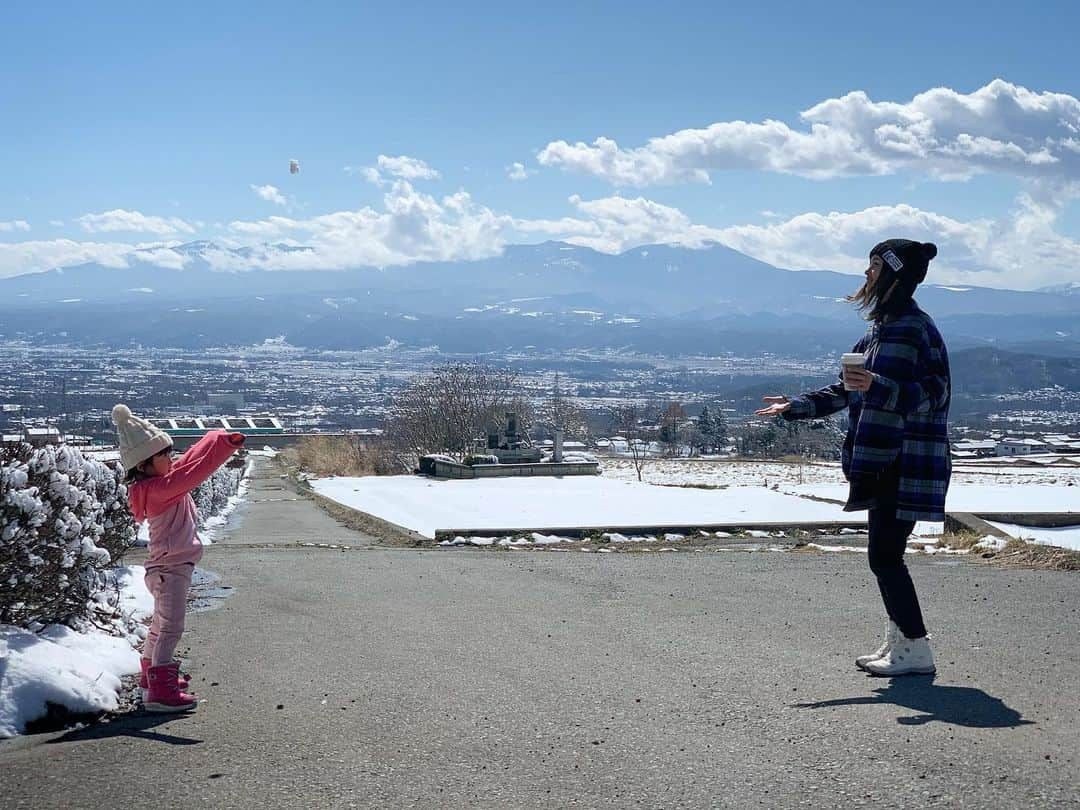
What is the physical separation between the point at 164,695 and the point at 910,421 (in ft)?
10.7

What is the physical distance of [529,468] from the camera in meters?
34.1

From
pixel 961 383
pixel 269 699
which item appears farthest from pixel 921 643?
pixel 961 383

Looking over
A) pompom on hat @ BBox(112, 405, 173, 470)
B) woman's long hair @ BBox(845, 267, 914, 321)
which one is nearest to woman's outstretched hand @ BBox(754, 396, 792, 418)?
woman's long hair @ BBox(845, 267, 914, 321)

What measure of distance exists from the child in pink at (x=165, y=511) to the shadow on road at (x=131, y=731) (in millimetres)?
107

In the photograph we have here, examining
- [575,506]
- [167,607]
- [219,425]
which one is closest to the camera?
[167,607]

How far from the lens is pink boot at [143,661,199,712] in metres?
4.35

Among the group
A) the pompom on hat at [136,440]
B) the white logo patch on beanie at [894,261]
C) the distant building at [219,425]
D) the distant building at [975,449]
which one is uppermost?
the white logo patch on beanie at [894,261]

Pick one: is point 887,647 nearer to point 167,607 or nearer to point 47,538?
point 167,607

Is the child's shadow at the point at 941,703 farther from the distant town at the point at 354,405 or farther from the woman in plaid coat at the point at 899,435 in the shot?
the distant town at the point at 354,405

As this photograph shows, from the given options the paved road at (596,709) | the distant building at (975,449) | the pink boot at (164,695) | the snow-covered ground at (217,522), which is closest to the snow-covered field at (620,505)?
the snow-covered ground at (217,522)

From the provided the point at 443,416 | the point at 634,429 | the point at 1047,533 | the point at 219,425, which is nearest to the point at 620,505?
the point at 1047,533

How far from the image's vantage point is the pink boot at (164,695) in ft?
14.3

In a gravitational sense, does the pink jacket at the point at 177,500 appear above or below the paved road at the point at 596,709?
above

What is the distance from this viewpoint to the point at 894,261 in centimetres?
481
